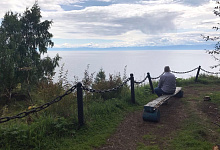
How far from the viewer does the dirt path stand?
13.2 ft

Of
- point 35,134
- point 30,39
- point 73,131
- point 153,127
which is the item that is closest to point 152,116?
point 153,127

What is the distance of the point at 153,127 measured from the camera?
16.2 feet

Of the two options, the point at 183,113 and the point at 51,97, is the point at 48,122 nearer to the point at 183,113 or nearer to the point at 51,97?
the point at 51,97

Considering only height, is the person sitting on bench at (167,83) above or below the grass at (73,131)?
above

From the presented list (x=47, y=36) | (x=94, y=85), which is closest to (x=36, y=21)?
(x=47, y=36)

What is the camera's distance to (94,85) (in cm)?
780

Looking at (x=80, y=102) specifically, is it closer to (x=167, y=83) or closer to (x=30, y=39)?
(x=167, y=83)

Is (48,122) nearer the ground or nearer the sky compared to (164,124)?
nearer the sky

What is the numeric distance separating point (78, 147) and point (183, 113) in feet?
12.5

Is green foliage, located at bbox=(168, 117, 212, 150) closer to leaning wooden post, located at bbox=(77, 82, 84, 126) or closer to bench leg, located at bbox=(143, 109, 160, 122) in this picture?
bench leg, located at bbox=(143, 109, 160, 122)

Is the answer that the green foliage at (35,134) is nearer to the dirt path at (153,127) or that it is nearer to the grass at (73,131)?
the grass at (73,131)

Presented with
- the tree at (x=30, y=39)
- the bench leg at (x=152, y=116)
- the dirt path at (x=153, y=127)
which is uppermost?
the tree at (x=30, y=39)

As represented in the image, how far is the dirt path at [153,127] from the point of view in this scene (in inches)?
159

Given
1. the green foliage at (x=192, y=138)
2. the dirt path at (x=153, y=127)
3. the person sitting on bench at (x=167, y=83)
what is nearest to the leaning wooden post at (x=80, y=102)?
the dirt path at (x=153, y=127)
